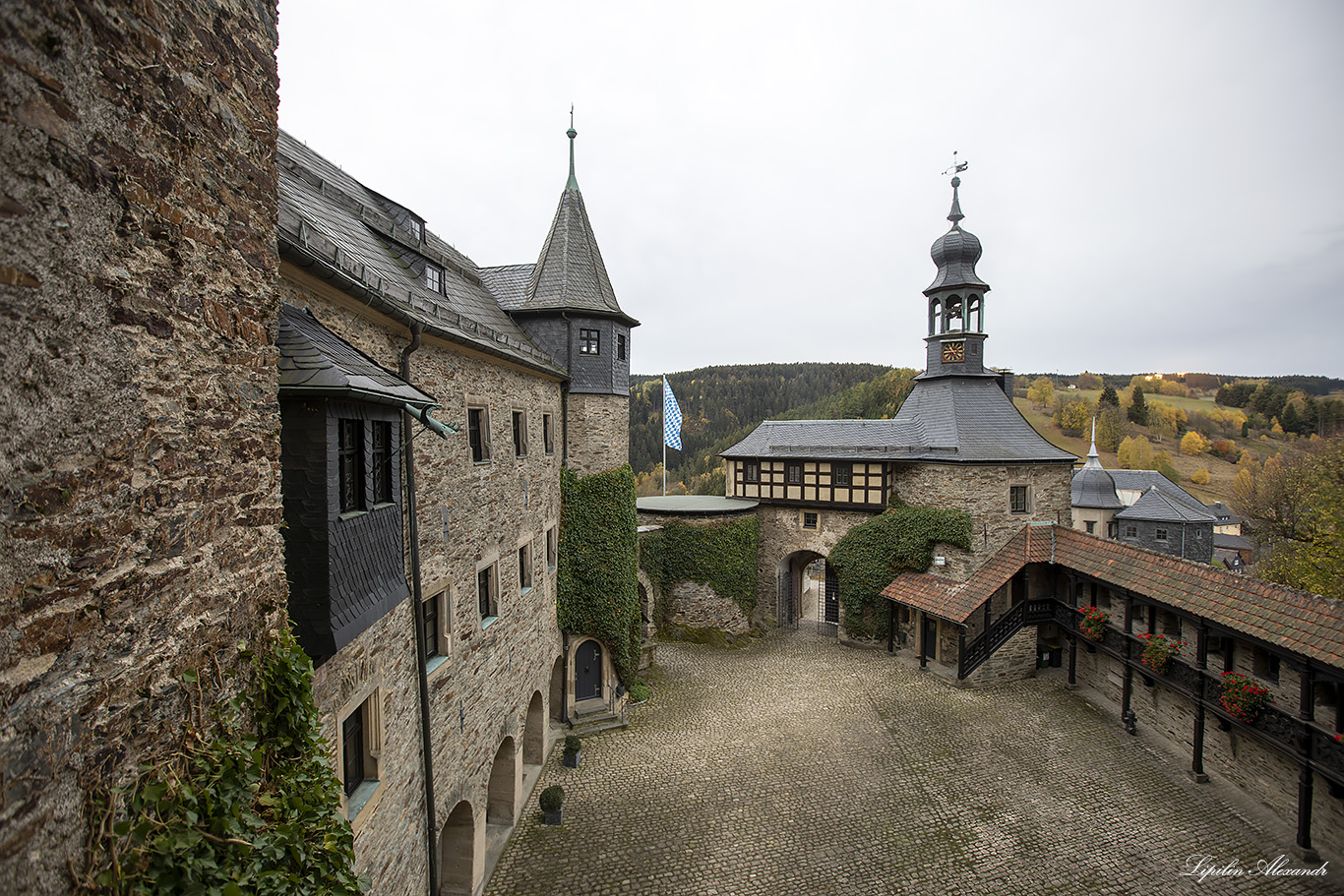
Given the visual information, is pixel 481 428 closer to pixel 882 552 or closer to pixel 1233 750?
Answer: pixel 882 552

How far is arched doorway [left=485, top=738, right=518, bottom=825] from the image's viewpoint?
11422mm

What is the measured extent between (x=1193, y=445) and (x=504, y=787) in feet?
280

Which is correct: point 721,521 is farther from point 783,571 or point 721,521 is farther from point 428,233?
point 428,233

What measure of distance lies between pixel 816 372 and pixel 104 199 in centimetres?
10381

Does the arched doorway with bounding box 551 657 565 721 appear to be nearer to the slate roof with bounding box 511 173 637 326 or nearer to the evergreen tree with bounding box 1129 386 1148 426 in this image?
the slate roof with bounding box 511 173 637 326

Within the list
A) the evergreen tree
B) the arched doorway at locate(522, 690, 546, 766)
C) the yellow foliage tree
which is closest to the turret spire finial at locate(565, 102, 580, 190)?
the arched doorway at locate(522, 690, 546, 766)

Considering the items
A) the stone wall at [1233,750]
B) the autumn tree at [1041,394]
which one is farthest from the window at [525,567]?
the autumn tree at [1041,394]

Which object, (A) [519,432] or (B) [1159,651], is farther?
(B) [1159,651]

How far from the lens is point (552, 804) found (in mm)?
11469

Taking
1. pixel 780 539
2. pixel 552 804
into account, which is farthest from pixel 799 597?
pixel 552 804

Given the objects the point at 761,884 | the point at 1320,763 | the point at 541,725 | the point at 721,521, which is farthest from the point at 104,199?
the point at 721,521

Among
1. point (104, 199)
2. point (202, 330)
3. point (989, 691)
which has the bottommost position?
point (989, 691)

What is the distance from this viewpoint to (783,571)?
80.6ft

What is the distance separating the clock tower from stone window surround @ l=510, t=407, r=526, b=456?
17.4 m
